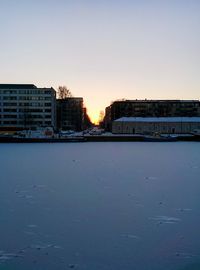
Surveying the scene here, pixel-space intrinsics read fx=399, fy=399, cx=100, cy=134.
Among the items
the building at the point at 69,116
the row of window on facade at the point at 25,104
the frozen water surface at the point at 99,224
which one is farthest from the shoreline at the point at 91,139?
the building at the point at 69,116

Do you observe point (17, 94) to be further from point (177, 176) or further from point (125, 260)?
point (125, 260)

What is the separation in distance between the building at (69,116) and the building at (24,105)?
12.8 meters

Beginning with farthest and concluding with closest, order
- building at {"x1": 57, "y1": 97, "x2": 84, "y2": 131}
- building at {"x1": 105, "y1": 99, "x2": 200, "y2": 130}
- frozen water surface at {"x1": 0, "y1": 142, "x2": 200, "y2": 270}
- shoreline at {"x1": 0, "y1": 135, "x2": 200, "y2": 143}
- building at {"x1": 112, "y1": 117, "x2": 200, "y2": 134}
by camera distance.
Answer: building at {"x1": 105, "y1": 99, "x2": 200, "y2": 130}, building at {"x1": 57, "y1": 97, "x2": 84, "y2": 131}, building at {"x1": 112, "y1": 117, "x2": 200, "y2": 134}, shoreline at {"x1": 0, "y1": 135, "x2": 200, "y2": 143}, frozen water surface at {"x1": 0, "y1": 142, "x2": 200, "y2": 270}

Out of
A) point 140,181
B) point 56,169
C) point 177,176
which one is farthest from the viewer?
point 56,169

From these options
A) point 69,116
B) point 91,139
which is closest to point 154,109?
point 69,116

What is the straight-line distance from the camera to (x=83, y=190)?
16.7 m

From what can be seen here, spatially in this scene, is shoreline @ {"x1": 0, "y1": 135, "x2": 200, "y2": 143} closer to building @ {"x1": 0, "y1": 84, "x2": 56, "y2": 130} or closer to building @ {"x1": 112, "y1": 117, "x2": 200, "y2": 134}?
A: building @ {"x1": 112, "y1": 117, "x2": 200, "y2": 134}

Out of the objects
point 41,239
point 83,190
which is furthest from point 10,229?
point 83,190

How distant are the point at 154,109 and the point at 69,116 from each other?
42.4 m

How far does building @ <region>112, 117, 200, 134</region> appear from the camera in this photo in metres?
107

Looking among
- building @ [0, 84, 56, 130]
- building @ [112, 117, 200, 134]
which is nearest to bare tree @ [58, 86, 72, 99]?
building @ [0, 84, 56, 130]

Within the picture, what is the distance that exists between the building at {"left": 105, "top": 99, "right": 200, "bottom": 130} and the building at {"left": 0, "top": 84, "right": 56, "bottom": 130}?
47.5 metres

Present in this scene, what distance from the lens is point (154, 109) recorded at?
170875 mm

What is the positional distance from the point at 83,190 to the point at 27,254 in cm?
816
